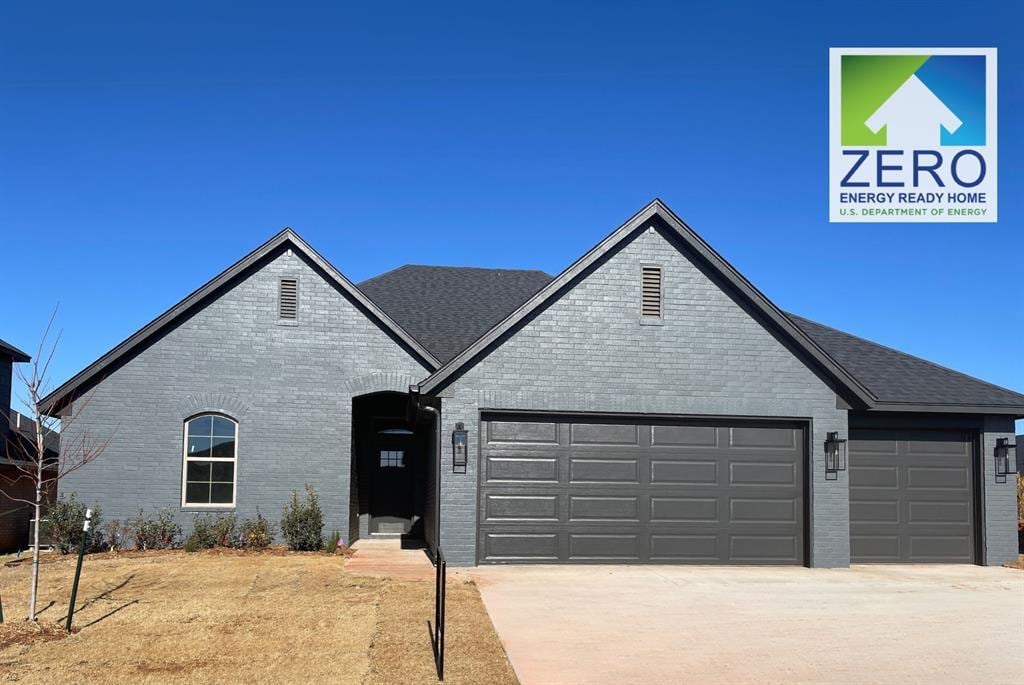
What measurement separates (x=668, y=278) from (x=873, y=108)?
13.8 feet

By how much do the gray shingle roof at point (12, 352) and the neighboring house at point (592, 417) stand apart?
18.1 feet

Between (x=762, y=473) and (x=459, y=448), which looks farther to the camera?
(x=762, y=473)

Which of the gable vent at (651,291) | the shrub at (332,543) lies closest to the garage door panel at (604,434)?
the gable vent at (651,291)

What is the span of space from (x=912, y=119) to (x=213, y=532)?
47.2ft

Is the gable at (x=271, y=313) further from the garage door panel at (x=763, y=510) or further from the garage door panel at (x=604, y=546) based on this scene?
the garage door panel at (x=763, y=510)

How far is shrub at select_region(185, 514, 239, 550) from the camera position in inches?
685

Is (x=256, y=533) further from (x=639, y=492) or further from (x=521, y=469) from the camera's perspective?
(x=639, y=492)

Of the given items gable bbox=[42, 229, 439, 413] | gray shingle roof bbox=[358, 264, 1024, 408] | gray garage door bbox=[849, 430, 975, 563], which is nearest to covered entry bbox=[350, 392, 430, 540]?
gray shingle roof bbox=[358, 264, 1024, 408]

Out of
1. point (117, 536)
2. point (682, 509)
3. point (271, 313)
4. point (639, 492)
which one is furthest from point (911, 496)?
point (117, 536)

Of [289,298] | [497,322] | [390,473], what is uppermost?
[289,298]

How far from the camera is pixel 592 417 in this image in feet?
50.9

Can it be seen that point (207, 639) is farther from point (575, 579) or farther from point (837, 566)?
point (837, 566)

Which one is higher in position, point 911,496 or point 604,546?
point 911,496

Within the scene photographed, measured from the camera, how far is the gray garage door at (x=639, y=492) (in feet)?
49.9
